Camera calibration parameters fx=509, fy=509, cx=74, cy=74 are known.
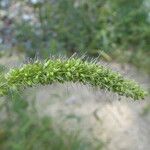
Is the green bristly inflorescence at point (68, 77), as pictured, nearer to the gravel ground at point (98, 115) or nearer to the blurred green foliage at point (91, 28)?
the gravel ground at point (98, 115)

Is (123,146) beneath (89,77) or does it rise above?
above

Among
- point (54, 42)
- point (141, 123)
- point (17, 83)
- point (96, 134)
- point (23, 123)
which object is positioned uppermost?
point (54, 42)

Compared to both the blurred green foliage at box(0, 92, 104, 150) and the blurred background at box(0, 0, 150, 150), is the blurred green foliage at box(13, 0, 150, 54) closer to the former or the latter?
the blurred background at box(0, 0, 150, 150)

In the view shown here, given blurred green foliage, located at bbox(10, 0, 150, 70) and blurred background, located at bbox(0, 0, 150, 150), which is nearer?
blurred background, located at bbox(0, 0, 150, 150)

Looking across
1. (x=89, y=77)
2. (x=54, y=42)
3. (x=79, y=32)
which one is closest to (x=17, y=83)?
(x=89, y=77)

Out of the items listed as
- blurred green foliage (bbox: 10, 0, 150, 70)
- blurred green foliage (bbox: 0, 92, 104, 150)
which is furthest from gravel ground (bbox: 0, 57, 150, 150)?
blurred green foliage (bbox: 10, 0, 150, 70)

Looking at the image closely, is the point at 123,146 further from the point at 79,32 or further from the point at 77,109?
the point at 79,32
